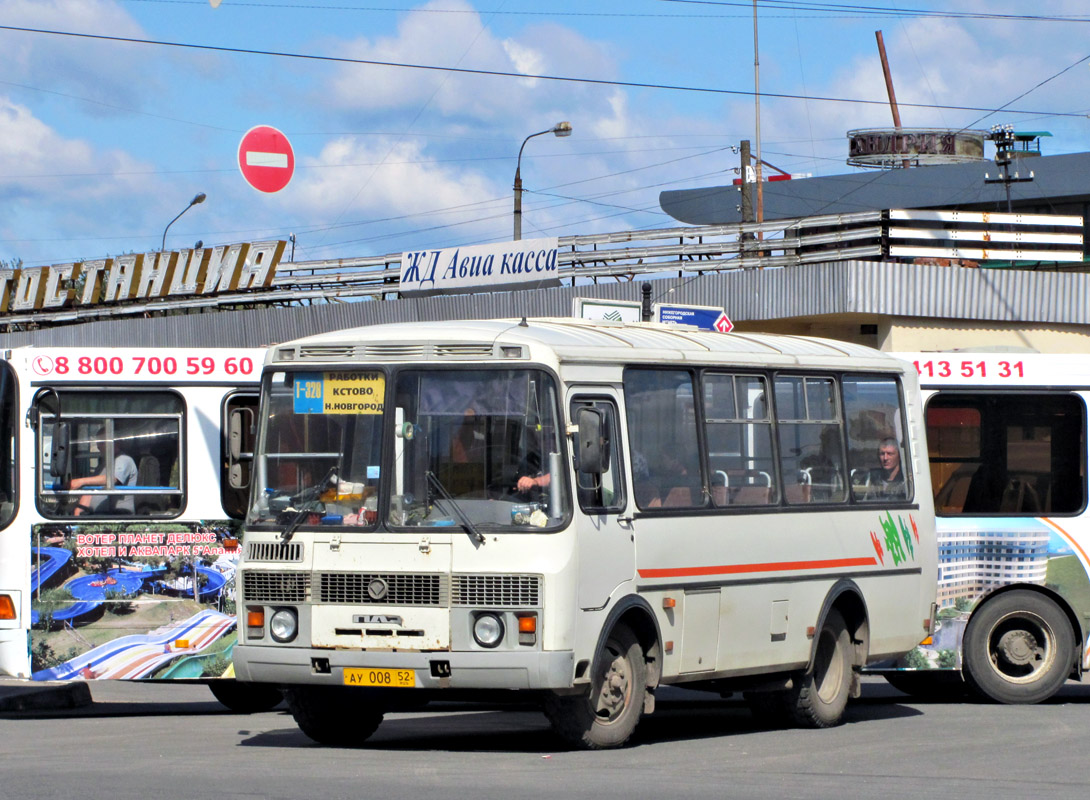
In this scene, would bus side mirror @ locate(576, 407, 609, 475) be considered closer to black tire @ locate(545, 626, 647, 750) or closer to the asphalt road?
black tire @ locate(545, 626, 647, 750)

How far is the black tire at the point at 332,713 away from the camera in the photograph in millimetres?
10094

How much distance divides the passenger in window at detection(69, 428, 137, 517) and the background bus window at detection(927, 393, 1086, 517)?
6579mm

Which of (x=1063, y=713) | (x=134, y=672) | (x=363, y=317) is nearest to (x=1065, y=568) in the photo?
(x=1063, y=713)

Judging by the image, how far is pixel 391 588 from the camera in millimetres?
9289

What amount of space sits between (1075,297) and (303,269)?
660 inches

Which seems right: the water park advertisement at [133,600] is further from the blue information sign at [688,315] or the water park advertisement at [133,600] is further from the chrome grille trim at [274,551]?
the blue information sign at [688,315]

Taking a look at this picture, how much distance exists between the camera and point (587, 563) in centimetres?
930

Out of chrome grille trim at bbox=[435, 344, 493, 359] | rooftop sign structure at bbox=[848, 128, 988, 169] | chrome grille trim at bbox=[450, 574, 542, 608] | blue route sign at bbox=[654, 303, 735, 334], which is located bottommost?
chrome grille trim at bbox=[450, 574, 542, 608]

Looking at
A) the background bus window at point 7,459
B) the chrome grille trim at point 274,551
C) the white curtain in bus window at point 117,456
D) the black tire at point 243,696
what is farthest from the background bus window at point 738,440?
the background bus window at point 7,459

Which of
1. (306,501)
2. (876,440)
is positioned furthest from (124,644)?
(876,440)

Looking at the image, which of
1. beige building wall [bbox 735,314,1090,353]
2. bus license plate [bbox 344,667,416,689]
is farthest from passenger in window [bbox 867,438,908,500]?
beige building wall [bbox 735,314,1090,353]

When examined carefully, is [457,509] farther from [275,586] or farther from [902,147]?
[902,147]

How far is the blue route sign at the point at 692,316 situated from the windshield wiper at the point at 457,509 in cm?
744

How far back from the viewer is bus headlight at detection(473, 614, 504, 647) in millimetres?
9094
